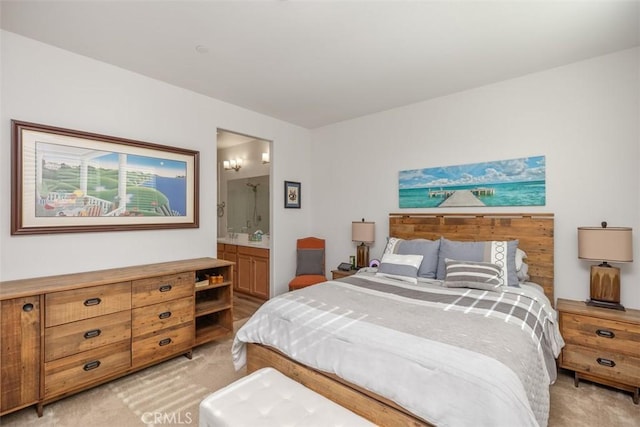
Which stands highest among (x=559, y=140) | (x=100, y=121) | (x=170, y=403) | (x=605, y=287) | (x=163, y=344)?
(x=100, y=121)

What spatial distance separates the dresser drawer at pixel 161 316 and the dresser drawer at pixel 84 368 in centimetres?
15

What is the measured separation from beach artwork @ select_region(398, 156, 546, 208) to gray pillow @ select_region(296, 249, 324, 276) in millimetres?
1436

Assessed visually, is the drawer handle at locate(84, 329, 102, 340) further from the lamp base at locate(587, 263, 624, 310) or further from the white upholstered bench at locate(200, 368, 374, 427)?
the lamp base at locate(587, 263, 624, 310)

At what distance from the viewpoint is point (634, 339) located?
2062 mm

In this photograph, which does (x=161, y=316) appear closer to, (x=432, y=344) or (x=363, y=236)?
(x=432, y=344)

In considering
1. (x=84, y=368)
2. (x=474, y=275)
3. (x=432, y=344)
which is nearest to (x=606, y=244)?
(x=474, y=275)

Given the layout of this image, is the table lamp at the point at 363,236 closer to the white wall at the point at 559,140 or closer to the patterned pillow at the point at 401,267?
the white wall at the point at 559,140

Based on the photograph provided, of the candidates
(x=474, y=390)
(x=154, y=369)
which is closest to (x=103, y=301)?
(x=154, y=369)

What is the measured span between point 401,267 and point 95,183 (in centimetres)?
287

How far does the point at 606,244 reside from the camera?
2262 millimetres

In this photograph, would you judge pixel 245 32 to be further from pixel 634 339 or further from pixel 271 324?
pixel 634 339

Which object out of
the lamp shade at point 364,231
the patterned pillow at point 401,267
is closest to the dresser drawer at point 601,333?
the patterned pillow at point 401,267

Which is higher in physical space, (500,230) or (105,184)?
(105,184)

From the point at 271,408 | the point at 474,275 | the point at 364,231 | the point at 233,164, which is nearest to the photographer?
the point at 271,408
